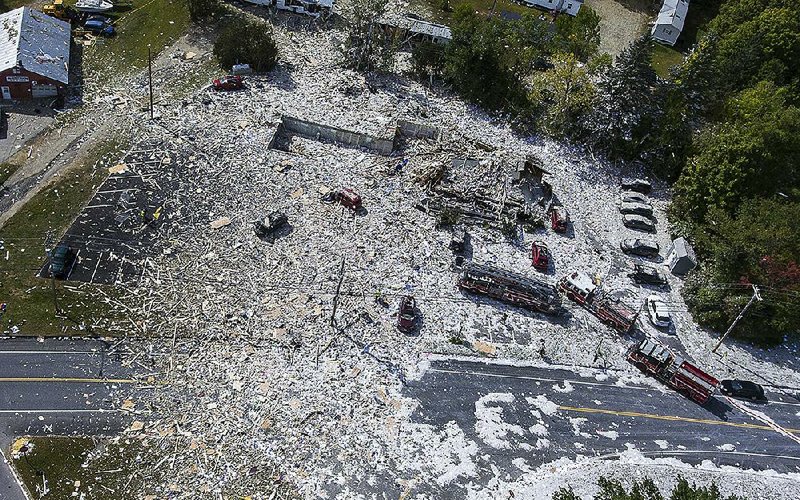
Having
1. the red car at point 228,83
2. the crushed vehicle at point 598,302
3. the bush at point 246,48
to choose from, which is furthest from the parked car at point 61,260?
the crushed vehicle at point 598,302

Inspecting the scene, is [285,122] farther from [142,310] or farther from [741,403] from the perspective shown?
[741,403]

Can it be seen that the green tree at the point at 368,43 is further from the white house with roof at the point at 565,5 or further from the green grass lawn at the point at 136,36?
the white house with roof at the point at 565,5

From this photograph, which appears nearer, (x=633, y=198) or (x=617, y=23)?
(x=633, y=198)

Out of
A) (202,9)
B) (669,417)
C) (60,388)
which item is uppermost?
(202,9)

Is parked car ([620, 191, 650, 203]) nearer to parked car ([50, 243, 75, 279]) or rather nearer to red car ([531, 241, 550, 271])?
red car ([531, 241, 550, 271])

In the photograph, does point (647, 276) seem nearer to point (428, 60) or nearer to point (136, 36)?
point (428, 60)

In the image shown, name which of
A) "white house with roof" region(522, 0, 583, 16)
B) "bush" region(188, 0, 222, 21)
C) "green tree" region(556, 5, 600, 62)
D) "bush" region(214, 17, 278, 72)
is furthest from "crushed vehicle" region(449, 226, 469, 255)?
"white house with roof" region(522, 0, 583, 16)

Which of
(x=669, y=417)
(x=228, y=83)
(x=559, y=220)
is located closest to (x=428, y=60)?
(x=228, y=83)
